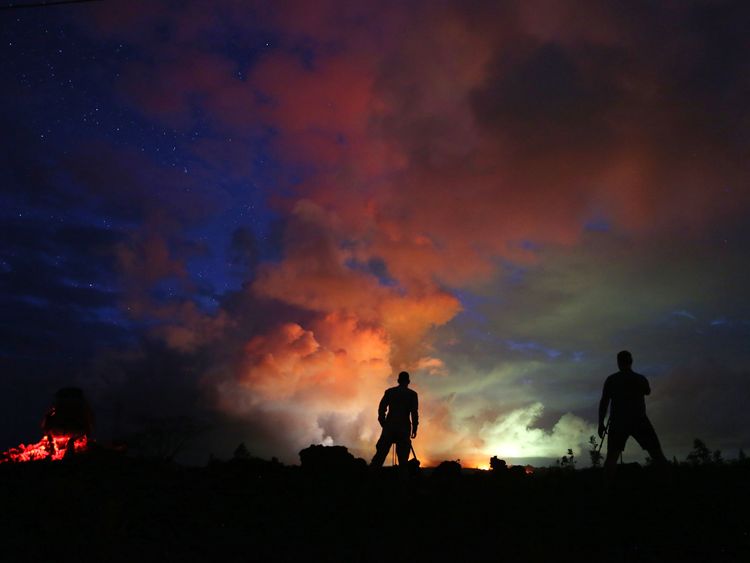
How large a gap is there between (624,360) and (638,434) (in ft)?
4.81

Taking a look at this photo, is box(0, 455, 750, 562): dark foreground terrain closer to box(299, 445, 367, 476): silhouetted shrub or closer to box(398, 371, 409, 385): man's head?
box(299, 445, 367, 476): silhouetted shrub

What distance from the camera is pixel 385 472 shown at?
1511cm

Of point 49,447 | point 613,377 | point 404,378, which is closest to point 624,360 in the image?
point 613,377

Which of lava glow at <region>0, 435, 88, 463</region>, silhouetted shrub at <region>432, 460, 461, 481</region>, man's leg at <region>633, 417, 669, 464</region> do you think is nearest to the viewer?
man's leg at <region>633, 417, 669, 464</region>

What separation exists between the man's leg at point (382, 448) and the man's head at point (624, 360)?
5.60m

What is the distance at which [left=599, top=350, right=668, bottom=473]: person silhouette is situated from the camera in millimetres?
10477

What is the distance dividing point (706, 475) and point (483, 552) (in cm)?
775

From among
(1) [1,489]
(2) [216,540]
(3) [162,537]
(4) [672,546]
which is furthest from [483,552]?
(1) [1,489]

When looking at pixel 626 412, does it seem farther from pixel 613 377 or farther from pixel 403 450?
pixel 403 450

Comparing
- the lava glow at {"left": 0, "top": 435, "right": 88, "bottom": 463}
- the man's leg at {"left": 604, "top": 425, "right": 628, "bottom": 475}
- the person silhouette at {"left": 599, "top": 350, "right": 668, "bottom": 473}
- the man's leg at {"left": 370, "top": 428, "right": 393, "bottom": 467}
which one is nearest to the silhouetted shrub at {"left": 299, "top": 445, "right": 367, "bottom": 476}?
the man's leg at {"left": 370, "top": 428, "right": 393, "bottom": 467}

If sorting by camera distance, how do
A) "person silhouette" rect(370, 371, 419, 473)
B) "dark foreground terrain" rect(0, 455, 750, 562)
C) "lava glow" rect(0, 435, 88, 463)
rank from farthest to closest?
"lava glow" rect(0, 435, 88, 463), "person silhouette" rect(370, 371, 419, 473), "dark foreground terrain" rect(0, 455, 750, 562)

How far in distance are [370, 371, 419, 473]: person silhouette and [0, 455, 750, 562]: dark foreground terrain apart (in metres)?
0.68

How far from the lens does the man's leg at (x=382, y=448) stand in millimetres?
13125

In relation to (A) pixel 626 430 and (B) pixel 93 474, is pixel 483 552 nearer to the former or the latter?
(A) pixel 626 430
